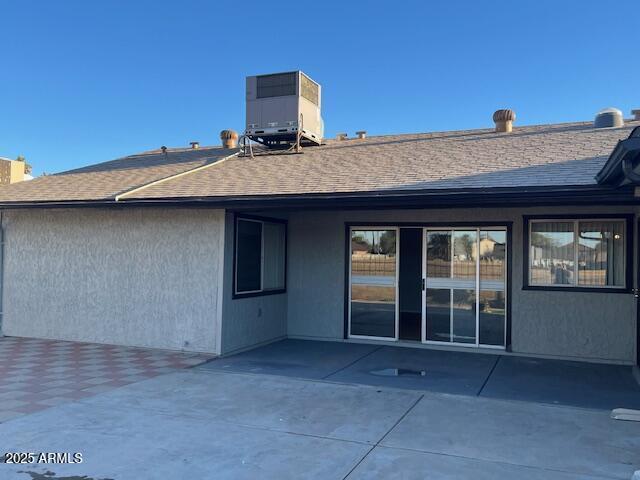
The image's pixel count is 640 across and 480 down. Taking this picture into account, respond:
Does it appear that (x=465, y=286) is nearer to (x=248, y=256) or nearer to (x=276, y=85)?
(x=248, y=256)

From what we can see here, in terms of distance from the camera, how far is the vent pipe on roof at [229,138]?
1383 centimetres

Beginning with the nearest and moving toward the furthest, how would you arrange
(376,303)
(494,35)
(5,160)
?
1. (376,303)
2. (494,35)
3. (5,160)

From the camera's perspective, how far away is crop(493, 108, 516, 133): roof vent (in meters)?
11.4

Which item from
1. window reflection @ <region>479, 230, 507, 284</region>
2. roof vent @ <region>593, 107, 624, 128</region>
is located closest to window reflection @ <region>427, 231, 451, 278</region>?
window reflection @ <region>479, 230, 507, 284</region>

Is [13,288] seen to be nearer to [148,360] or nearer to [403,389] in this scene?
[148,360]

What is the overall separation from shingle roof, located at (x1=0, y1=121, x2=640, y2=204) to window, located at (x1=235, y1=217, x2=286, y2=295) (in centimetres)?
90

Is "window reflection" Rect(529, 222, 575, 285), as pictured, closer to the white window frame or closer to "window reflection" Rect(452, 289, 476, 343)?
"window reflection" Rect(452, 289, 476, 343)

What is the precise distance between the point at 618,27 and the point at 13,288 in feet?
45.1

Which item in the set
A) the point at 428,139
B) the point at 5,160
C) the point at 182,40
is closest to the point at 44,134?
the point at 5,160

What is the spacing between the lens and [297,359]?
875 cm

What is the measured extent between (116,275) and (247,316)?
2.63 metres

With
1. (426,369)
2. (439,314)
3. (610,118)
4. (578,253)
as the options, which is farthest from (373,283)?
(610,118)

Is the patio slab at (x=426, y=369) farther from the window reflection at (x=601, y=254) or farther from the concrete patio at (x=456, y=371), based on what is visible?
the window reflection at (x=601, y=254)

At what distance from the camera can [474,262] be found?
953cm
